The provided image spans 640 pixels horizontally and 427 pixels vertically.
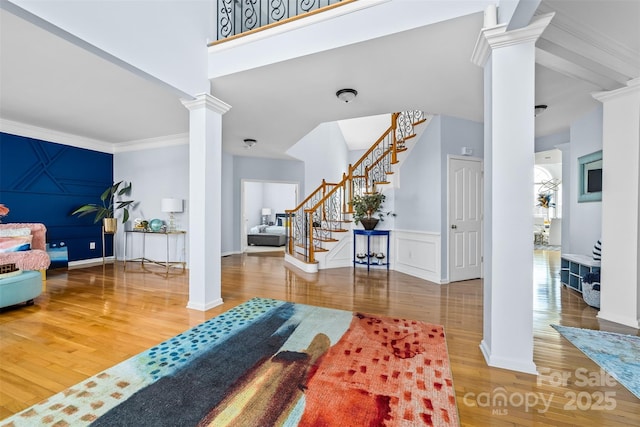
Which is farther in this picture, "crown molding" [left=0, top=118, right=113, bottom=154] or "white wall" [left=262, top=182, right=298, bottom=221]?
"white wall" [left=262, top=182, right=298, bottom=221]

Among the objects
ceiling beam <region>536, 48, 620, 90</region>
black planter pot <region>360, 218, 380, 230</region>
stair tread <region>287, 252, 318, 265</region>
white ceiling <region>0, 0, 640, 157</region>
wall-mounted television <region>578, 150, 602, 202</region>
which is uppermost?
white ceiling <region>0, 0, 640, 157</region>

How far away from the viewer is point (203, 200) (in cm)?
316

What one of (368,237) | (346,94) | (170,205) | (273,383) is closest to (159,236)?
(170,205)

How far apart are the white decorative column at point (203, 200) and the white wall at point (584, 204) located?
206 inches

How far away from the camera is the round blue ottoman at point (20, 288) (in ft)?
9.80

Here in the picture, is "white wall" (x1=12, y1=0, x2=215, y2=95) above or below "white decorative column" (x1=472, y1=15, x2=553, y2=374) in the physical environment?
above

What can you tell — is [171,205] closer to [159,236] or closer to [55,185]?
[159,236]

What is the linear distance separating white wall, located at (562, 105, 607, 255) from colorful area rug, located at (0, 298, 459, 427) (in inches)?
128

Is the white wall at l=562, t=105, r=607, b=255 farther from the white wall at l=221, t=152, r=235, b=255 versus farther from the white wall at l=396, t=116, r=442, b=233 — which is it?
the white wall at l=221, t=152, r=235, b=255

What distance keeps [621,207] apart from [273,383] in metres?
3.78

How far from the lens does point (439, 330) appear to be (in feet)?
8.52

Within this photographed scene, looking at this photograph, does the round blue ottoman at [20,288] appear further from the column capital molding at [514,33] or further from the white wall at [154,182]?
the column capital molding at [514,33]

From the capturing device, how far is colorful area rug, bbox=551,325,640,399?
1874 millimetres

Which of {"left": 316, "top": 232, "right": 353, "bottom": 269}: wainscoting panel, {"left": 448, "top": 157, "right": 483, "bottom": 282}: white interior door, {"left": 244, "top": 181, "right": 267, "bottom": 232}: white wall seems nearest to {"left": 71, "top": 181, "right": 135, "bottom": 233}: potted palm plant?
{"left": 316, "top": 232, "right": 353, "bottom": 269}: wainscoting panel
